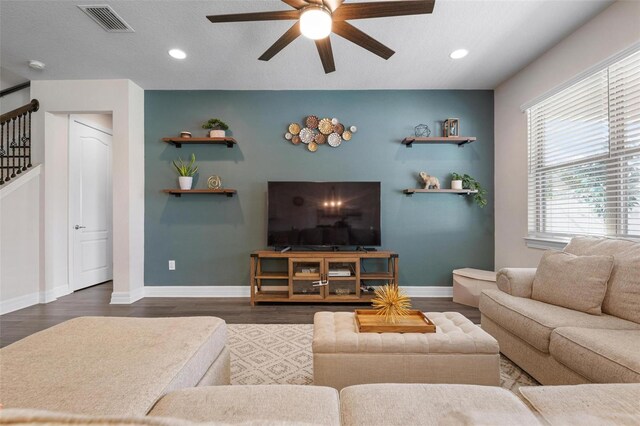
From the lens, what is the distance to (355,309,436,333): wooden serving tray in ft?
5.08

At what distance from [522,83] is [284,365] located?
3.82 metres

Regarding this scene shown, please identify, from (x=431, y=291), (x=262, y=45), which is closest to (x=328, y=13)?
(x=262, y=45)

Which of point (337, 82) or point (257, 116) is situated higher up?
point (337, 82)

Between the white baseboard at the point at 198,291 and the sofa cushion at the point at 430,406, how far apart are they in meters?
3.10

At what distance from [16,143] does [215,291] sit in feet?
10.3

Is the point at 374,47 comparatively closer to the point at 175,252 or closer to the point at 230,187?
the point at 230,187

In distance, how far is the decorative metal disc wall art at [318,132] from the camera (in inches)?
146

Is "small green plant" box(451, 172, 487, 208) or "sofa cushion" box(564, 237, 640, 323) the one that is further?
"small green plant" box(451, 172, 487, 208)

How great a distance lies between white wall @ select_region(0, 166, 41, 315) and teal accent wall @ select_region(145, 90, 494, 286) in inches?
48.1

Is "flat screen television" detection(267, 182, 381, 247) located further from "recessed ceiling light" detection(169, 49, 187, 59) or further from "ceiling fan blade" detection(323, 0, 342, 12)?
"ceiling fan blade" detection(323, 0, 342, 12)

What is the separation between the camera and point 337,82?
3.54 meters

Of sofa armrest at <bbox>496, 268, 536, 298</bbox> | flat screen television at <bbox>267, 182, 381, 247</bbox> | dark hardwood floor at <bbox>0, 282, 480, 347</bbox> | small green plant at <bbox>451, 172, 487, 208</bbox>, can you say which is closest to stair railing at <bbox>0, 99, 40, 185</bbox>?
dark hardwood floor at <bbox>0, 282, 480, 347</bbox>

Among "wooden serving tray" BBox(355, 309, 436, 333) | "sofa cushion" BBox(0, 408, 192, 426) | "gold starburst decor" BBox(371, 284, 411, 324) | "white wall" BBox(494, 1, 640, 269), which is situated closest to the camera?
"sofa cushion" BBox(0, 408, 192, 426)

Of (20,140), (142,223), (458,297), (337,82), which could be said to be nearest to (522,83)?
(337,82)
